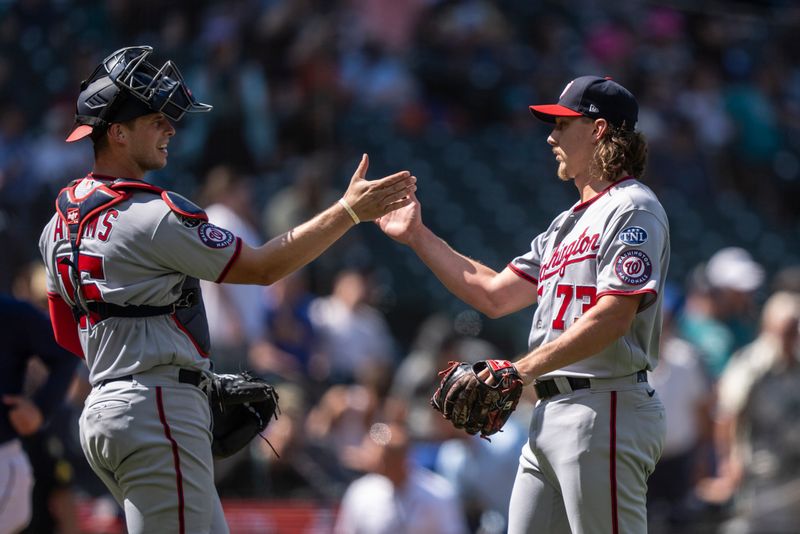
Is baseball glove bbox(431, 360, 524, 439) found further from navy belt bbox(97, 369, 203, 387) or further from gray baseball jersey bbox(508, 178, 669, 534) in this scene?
navy belt bbox(97, 369, 203, 387)

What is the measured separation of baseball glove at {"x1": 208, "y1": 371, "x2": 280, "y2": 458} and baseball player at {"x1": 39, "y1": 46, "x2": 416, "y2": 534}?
144 mm

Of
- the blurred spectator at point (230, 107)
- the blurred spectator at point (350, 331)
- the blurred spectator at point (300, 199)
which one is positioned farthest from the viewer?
the blurred spectator at point (230, 107)

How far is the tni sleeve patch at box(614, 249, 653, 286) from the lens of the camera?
3.93 meters

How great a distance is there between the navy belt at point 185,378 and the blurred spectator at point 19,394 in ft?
4.87

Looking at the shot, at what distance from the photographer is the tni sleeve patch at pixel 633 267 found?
12.9ft

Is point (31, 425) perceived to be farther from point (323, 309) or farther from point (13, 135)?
point (13, 135)

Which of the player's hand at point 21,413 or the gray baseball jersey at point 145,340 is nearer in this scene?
the gray baseball jersey at point 145,340

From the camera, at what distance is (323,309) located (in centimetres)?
928

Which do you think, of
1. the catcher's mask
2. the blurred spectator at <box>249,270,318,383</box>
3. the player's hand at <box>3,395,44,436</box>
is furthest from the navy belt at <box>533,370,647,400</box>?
the blurred spectator at <box>249,270,318,383</box>

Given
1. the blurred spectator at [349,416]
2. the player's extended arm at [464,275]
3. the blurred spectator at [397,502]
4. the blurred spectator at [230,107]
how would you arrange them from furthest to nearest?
the blurred spectator at [230,107] → the blurred spectator at [349,416] → the blurred spectator at [397,502] → the player's extended arm at [464,275]

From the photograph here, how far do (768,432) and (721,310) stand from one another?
1.60m

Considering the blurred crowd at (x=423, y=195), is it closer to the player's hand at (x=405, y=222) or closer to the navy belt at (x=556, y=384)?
the player's hand at (x=405, y=222)

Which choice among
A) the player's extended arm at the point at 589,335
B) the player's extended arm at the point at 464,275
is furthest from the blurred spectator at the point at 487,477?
the player's extended arm at the point at 589,335

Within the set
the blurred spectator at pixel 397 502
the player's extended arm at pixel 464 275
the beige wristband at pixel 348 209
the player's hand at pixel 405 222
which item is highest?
the beige wristband at pixel 348 209
